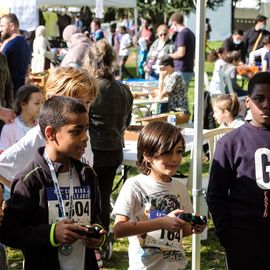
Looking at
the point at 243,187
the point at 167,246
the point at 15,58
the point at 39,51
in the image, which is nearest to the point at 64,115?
the point at 167,246

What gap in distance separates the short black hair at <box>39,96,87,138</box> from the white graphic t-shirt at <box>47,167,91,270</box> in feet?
0.71

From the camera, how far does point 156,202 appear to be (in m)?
2.96

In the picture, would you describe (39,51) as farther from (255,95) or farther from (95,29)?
(255,95)

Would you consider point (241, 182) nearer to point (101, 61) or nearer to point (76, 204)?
point (76, 204)

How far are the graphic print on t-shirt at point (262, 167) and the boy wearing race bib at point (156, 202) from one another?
0.39 metres

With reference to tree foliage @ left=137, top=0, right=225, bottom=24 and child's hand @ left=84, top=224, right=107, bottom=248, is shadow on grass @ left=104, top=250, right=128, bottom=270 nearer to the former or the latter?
child's hand @ left=84, top=224, right=107, bottom=248

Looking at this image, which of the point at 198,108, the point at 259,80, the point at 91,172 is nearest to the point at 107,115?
the point at 198,108

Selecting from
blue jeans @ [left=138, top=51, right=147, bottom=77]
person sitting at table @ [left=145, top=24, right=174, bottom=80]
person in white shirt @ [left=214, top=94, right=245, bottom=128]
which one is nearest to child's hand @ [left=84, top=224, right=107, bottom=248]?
person in white shirt @ [left=214, top=94, right=245, bottom=128]

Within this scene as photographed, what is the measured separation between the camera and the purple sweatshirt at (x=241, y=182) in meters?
3.11

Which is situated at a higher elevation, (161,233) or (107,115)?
(107,115)

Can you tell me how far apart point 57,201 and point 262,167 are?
3.54 feet

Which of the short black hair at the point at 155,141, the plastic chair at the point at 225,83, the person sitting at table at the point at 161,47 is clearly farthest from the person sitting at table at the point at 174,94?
the short black hair at the point at 155,141

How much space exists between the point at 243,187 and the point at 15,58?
5.42 m

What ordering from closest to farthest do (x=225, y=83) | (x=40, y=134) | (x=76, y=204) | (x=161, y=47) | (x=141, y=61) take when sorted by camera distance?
(x=76, y=204) < (x=40, y=134) < (x=225, y=83) < (x=161, y=47) < (x=141, y=61)
